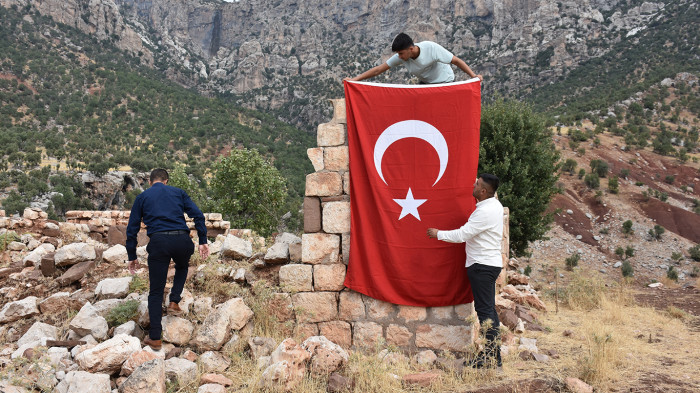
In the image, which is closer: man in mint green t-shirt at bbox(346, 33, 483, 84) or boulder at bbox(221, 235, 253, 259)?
man in mint green t-shirt at bbox(346, 33, 483, 84)

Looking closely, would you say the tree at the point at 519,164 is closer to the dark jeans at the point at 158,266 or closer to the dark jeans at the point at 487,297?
the dark jeans at the point at 487,297

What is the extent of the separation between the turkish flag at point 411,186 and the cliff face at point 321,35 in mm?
39983

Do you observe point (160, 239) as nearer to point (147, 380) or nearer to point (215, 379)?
point (147, 380)

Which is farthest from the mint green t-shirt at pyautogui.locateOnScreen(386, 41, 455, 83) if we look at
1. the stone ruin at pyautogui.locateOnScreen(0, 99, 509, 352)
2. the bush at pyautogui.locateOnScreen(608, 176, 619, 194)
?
the bush at pyautogui.locateOnScreen(608, 176, 619, 194)

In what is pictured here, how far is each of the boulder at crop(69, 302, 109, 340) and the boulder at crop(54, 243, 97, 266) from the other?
1973mm

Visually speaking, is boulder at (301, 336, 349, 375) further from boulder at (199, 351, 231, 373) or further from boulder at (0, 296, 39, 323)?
boulder at (0, 296, 39, 323)

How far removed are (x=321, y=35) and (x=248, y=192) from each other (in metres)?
63.7

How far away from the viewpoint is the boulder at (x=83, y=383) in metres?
3.34

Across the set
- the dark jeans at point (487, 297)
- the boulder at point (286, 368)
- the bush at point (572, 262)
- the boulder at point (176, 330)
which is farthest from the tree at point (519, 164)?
the boulder at point (176, 330)

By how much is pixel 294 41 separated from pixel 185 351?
7872 cm

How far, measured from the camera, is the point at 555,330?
6.05 meters

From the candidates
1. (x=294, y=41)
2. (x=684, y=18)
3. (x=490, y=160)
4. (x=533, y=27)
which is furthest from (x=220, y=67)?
(x=490, y=160)

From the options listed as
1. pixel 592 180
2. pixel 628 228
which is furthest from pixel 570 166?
pixel 628 228

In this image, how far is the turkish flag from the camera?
4.67 m
